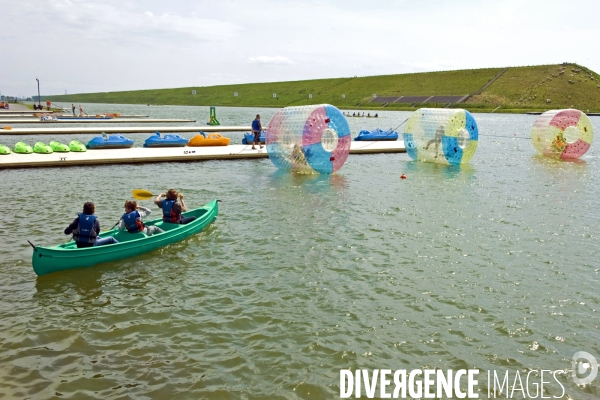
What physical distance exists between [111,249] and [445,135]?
22383mm

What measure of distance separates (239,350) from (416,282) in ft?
16.2

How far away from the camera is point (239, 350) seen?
8812 millimetres

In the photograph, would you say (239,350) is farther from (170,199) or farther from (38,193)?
(38,193)

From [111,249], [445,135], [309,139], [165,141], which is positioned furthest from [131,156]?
[445,135]

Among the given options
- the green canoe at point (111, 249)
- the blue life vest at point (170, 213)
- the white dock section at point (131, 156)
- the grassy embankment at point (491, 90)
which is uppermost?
the grassy embankment at point (491, 90)

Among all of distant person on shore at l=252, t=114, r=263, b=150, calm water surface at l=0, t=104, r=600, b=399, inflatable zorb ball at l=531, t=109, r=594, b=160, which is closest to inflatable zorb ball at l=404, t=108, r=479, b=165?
inflatable zorb ball at l=531, t=109, r=594, b=160

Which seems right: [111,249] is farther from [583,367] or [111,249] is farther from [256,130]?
[256,130]

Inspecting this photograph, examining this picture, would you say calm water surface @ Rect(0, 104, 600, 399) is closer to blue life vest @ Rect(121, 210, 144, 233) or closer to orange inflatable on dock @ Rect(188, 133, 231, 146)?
blue life vest @ Rect(121, 210, 144, 233)

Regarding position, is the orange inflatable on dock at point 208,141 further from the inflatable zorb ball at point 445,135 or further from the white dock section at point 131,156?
the inflatable zorb ball at point 445,135

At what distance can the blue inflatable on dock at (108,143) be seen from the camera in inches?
1321

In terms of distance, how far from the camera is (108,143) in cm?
3388

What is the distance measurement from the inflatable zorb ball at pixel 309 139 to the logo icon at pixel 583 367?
57.8 feet

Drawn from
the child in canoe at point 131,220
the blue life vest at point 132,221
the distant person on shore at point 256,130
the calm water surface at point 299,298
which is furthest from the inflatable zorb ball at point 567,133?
the blue life vest at point 132,221

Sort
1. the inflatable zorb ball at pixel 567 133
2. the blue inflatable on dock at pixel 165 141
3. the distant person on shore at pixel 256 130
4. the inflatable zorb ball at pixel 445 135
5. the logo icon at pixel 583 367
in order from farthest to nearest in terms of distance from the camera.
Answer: the blue inflatable on dock at pixel 165 141 < the distant person on shore at pixel 256 130 < the inflatable zorb ball at pixel 567 133 < the inflatable zorb ball at pixel 445 135 < the logo icon at pixel 583 367
